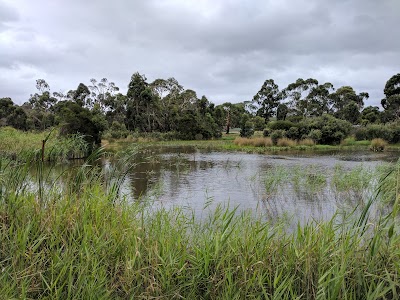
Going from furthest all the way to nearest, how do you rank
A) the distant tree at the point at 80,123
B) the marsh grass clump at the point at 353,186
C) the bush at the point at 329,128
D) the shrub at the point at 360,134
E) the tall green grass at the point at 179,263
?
1. the shrub at the point at 360,134
2. the bush at the point at 329,128
3. the distant tree at the point at 80,123
4. the marsh grass clump at the point at 353,186
5. the tall green grass at the point at 179,263

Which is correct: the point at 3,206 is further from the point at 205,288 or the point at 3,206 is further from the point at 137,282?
the point at 205,288

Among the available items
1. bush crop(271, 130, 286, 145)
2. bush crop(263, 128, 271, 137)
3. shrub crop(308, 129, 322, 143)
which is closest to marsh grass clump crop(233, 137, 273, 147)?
bush crop(271, 130, 286, 145)

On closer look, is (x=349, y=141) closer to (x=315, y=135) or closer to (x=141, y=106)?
(x=315, y=135)

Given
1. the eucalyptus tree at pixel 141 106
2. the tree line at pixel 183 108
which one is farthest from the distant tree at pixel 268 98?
the eucalyptus tree at pixel 141 106

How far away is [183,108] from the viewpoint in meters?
44.9

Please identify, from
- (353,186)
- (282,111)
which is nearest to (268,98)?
(282,111)

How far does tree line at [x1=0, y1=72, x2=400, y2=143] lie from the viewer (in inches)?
1524

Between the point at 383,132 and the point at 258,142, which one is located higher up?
the point at 383,132

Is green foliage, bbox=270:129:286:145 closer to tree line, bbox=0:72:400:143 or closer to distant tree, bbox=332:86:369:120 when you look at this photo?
tree line, bbox=0:72:400:143

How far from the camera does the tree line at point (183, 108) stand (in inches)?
1524

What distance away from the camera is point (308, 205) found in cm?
757

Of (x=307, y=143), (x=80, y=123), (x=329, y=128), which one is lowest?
(x=307, y=143)

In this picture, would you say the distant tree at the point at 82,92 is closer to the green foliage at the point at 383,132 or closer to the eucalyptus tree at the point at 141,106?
the eucalyptus tree at the point at 141,106

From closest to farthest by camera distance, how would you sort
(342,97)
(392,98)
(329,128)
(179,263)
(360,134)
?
(179,263), (329,128), (360,134), (392,98), (342,97)
